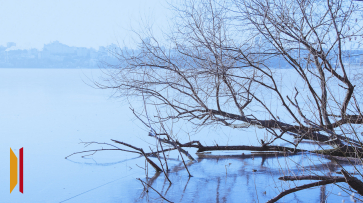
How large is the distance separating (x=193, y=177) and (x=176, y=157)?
1571mm

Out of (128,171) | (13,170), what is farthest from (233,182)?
(13,170)

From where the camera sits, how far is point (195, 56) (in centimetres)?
642

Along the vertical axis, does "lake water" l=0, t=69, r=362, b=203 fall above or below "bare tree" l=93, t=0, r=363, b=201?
below

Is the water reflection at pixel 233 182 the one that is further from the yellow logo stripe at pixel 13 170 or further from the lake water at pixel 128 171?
the yellow logo stripe at pixel 13 170

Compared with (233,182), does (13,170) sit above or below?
above

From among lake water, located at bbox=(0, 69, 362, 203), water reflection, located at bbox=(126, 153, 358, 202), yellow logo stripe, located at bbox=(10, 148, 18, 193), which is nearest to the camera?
water reflection, located at bbox=(126, 153, 358, 202)

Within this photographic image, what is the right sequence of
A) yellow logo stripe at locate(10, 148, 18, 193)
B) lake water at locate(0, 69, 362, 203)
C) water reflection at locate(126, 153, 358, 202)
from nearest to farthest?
water reflection at locate(126, 153, 358, 202)
lake water at locate(0, 69, 362, 203)
yellow logo stripe at locate(10, 148, 18, 193)

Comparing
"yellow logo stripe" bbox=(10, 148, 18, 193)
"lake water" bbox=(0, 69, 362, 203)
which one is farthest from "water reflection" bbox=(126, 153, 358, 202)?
"yellow logo stripe" bbox=(10, 148, 18, 193)

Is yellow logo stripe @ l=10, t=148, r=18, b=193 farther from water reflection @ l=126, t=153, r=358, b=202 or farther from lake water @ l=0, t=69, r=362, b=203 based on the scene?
water reflection @ l=126, t=153, r=358, b=202

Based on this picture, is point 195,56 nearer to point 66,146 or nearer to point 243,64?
point 243,64

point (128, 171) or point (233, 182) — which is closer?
point (233, 182)

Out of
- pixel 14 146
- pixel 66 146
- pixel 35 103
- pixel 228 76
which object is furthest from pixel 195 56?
pixel 35 103

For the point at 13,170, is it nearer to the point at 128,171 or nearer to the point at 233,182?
the point at 128,171

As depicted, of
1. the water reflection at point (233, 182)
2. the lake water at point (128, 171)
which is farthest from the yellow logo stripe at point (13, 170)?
the water reflection at point (233, 182)
